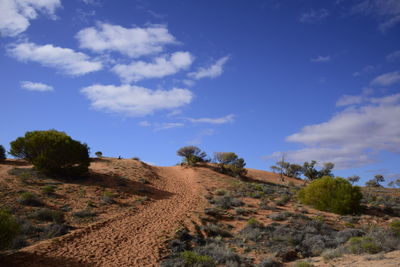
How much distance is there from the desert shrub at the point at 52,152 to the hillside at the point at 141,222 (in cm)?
115

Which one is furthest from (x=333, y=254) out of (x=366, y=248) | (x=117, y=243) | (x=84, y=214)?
(x=84, y=214)

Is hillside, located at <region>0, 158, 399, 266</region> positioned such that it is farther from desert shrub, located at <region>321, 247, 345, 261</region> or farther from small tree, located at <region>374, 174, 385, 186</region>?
small tree, located at <region>374, 174, 385, 186</region>

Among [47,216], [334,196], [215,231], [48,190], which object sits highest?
[334,196]

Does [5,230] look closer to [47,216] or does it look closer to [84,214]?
[47,216]

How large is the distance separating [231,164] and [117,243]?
102ft

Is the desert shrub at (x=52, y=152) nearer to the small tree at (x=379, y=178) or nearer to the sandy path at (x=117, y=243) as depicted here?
the sandy path at (x=117, y=243)

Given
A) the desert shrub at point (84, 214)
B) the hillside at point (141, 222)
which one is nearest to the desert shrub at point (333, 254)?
the hillside at point (141, 222)

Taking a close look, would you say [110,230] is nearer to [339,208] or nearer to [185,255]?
[185,255]

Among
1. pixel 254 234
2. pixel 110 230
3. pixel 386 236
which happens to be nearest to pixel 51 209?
pixel 110 230

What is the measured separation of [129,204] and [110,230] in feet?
17.2

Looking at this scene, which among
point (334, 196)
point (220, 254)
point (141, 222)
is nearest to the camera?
point (220, 254)

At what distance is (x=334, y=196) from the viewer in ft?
63.9

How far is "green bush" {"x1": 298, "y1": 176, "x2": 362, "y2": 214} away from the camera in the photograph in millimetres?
18766

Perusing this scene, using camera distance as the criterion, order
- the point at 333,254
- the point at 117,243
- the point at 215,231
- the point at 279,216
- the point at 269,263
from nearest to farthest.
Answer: the point at 333,254 → the point at 269,263 → the point at 117,243 → the point at 215,231 → the point at 279,216
